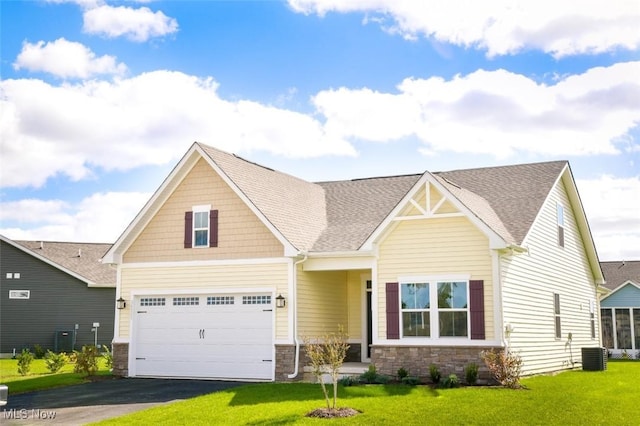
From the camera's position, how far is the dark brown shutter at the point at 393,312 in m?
19.9

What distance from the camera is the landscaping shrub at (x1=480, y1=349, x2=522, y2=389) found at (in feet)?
58.8

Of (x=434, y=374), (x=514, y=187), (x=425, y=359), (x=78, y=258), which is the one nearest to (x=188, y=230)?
(x=425, y=359)

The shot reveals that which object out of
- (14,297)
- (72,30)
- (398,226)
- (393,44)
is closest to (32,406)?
(72,30)

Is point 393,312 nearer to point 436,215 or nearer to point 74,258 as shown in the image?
point 436,215

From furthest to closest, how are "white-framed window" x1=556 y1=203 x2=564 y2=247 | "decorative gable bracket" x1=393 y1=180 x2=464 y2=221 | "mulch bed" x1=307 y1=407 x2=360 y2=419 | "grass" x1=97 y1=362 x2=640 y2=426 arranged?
"white-framed window" x1=556 y1=203 x2=564 y2=247
"decorative gable bracket" x1=393 y1=180 x2=464 y2=221
"mulch bed" x1=307 y1=407 x2=360 y2=419
"grass" x1=97 y1=362 x2=640 y2=426

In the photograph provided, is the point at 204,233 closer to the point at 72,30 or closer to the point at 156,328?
the point at 156,328

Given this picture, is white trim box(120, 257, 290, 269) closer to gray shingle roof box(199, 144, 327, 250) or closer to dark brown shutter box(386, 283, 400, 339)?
gray shingle roof box(199, 144, 327, 250)

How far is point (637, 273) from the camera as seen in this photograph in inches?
1610

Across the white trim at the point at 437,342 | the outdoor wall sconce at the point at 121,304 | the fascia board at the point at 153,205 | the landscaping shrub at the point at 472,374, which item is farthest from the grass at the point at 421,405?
the fascia board at the point at 153,205

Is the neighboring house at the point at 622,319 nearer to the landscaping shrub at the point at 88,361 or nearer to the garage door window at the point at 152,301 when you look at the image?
the garage door window at the point at 152,301

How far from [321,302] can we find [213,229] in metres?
3.88

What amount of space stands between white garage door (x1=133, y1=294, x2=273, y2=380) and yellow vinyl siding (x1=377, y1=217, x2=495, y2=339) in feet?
12.1

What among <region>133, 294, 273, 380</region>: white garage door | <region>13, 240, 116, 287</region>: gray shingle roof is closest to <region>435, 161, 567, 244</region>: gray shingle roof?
<region>133, 294, 273, 380</region>: white garage door

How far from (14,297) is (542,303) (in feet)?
84.2
